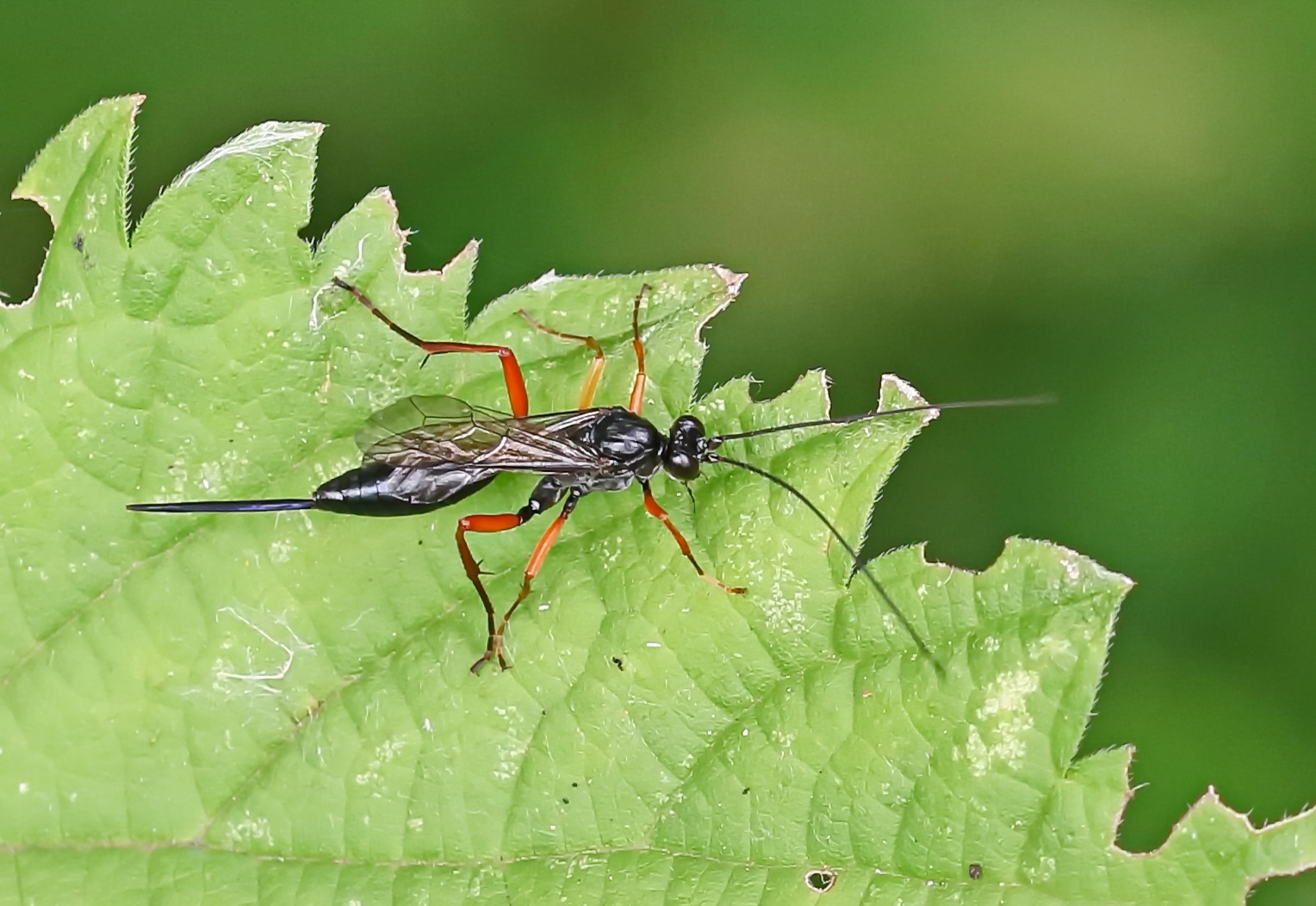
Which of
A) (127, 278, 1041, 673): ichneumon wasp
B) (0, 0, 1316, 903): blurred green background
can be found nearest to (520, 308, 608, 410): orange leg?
(127, 278, 1041, 673): ichneumon wasp

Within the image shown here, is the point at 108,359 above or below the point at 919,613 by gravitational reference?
above

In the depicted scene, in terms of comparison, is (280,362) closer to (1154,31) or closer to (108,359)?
(108,359)

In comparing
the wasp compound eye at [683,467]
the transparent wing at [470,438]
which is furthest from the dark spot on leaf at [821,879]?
the transparent wing at [470,438]

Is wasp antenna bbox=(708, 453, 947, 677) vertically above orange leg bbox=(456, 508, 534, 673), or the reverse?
wasp antenna bbox=(708, 453, 947, 677)

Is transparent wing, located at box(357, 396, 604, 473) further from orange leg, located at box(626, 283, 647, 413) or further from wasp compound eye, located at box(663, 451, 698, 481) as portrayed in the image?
wasp compound eye, located at box(663, 451, 698, 481)

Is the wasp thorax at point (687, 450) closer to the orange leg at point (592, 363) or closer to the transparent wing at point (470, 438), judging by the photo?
the transparent wing at point (470, 438)

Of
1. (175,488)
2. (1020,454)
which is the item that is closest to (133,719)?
(175,488)
